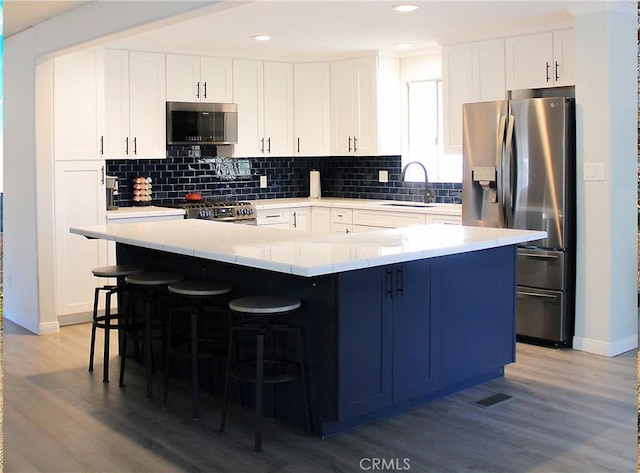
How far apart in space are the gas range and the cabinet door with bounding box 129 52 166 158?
1.78 ft

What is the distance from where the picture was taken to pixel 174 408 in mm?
4129

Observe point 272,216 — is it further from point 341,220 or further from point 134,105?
point 134,105

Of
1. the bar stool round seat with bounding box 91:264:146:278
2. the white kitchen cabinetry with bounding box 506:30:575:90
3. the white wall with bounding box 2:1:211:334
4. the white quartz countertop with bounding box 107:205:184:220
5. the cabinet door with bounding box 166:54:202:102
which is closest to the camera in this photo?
the bar stool round seat with bounding box 91:264:146:278

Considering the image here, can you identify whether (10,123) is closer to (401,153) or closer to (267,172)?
(267,172)

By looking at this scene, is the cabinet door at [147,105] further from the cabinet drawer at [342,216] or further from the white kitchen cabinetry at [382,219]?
the white kitchen cabinetry at [382,219]

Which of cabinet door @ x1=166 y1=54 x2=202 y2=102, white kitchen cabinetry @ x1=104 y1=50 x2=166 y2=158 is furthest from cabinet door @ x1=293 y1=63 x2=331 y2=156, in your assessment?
white kitchen cabinetry @ x1=104 y1=50 x2=166 y2=158

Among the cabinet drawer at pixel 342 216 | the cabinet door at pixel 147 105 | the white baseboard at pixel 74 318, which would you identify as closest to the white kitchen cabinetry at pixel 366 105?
the cabinet drawer at pixel 342 216

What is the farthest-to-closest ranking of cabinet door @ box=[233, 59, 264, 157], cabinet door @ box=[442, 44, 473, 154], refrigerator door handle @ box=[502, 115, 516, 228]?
cabinet door @ box=[233, 59, 264, 157], cabinet door @ box=[442, 44, 473, 154], refrigerator door handle @ box=[502, 115, 516, 228]

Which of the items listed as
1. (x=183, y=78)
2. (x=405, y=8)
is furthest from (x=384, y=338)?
(x=183, y=78)

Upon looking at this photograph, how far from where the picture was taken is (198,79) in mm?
A: 6977

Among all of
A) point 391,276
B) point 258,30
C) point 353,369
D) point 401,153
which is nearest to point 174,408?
point 353,369

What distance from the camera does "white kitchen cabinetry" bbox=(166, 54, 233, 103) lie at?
682 centimetres

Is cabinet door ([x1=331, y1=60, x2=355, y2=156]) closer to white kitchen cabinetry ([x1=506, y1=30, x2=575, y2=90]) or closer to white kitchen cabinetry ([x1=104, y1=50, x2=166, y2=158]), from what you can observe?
white kitchen cabinetry ([x1=104, y1=50, x2=166, y2=158])

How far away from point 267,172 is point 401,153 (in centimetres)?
150
